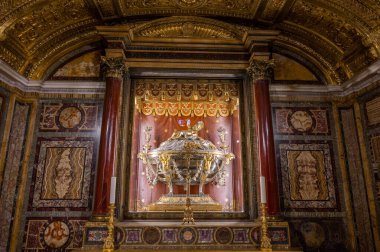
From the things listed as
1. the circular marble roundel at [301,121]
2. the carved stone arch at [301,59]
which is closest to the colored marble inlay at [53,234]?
the circular marble roundel at [301,121]

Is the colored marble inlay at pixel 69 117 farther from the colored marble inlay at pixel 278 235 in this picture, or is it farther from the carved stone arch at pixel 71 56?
the colored marble inlay at pixel 278 235

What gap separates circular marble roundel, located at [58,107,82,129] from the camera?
5.25 m

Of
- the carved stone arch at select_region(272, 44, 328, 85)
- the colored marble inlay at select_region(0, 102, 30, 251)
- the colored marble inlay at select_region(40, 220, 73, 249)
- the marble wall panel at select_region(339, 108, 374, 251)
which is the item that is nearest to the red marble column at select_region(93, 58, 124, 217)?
the colored marble inlay at select_region(40, 220, 73, 249)

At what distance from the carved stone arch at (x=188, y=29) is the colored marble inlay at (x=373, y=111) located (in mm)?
2132

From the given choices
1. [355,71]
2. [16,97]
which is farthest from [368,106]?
[16,97]

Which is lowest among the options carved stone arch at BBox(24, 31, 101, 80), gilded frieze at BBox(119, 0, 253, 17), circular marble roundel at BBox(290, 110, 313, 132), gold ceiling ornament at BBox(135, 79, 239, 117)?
circular marble roundel at BBox(290, 110, 313, 132)

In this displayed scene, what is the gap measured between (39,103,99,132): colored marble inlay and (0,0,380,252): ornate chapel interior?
0.8 inches

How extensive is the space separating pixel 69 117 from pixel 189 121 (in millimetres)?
1913

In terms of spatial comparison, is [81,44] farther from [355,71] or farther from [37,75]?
[355,71]

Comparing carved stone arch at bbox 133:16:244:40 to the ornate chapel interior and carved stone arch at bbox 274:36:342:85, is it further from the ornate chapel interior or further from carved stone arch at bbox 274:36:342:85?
carved stone arch at bbox 274:36:342:85

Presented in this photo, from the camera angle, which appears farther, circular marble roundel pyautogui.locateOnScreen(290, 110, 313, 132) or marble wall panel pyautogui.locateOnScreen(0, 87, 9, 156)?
circular marble roundel pyautogui.locateOnScreen(290, 110, 313, 132)

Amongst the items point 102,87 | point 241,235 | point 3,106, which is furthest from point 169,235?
point 3,106

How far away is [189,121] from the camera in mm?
5770

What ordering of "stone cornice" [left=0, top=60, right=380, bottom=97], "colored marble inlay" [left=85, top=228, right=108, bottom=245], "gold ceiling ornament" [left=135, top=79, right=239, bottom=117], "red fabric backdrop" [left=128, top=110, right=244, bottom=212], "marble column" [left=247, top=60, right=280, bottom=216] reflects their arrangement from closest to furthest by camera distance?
1. "colored marble inlay" [left=85, top=228, right=108, bottom=245]
2. "marble column" [left=247, top=60, right=280, bottom=216]
3. "stone cornice" [left=0, top=60, right=380, bottom=97]
4. "red fabric backdrop" [left=128, top=110, right=244, bottom=212]
5. "gold ceiling ornament" [left=135, top=79, right=239, bottom=117]
